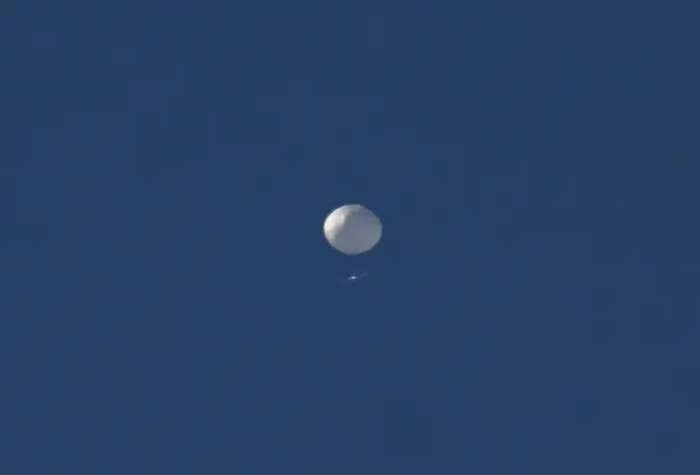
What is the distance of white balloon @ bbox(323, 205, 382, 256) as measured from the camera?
15.2m

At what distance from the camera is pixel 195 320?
15359 millimetres

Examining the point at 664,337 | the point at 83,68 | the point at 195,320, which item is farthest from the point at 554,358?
the point at 83,68

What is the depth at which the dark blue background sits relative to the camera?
15.2m

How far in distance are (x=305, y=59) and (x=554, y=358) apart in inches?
75.2

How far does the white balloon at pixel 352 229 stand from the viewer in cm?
1523

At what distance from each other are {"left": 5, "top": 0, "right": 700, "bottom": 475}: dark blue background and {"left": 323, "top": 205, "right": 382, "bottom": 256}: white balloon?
0.10 m

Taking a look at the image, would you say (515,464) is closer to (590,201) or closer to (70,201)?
(590,201)

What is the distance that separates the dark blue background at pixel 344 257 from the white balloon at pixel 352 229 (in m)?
0.10

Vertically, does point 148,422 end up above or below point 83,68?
below

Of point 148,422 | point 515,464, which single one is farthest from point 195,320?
point 515,464

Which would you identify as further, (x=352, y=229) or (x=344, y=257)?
(x=344, y=257)

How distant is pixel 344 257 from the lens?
1538 centimetres

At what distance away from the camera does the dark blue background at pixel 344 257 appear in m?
15.2

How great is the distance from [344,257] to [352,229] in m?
0.20
